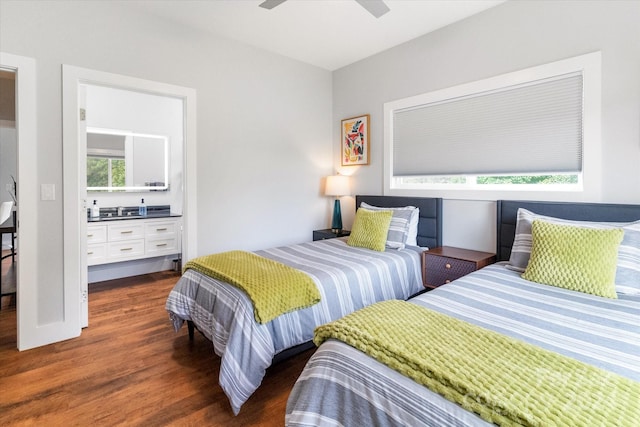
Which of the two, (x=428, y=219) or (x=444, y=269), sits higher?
(x=428, y=219)

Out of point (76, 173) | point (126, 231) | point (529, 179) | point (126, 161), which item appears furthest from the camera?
point (126, 161)

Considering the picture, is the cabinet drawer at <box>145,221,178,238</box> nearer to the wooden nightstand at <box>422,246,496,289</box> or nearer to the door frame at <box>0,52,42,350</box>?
the door frame at <box>0,52,42,350</box>

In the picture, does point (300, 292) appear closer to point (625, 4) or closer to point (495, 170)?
point (495, 170)

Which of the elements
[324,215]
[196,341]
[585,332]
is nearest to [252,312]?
[196,341]

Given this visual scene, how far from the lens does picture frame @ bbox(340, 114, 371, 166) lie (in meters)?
3.96

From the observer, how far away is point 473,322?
57.3 inches

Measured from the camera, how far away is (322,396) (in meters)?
1.17

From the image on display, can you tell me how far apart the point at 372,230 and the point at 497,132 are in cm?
137

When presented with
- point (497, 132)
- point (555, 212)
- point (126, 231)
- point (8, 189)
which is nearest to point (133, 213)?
point (126, 231)

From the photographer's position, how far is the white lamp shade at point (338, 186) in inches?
159

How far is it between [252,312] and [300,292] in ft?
1.04

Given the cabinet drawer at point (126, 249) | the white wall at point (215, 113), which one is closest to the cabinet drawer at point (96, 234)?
the cabinet drawer at point (126, 249)

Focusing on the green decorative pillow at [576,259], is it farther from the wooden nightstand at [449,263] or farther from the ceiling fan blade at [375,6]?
the ceiling fan blade at [375,6]

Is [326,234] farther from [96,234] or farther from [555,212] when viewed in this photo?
[96,234]
